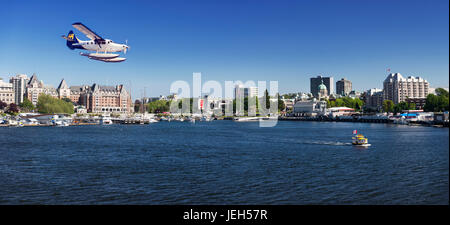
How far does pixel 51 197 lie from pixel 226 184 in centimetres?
642

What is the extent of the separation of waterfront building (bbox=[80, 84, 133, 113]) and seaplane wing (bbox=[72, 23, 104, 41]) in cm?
10581

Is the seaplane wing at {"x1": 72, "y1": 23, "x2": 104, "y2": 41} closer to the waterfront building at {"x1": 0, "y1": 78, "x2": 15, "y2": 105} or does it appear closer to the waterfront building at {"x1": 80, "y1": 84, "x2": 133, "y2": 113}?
the waterfront building at {"x1": 0, "y1": 78, "x2": 15, "y2": 105}

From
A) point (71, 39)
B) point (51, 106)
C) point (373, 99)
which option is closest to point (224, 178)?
point (71, 39)

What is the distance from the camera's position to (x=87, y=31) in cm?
2362

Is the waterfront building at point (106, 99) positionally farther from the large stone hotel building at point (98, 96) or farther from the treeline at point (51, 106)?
the treeline at point (51, 106)

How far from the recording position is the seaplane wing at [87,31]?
73.2 feet

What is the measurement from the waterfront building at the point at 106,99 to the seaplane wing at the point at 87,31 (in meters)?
106

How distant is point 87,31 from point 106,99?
111 metres

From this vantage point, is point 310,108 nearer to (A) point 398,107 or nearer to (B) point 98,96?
(A) point 398,107

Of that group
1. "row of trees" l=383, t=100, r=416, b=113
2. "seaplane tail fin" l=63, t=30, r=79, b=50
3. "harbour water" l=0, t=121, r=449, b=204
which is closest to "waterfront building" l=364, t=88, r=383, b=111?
"row of trees" l=383, t=100, r=416, b=113

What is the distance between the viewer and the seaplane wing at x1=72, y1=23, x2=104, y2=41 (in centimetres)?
2232

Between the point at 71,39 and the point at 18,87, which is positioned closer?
the point at 71,39
